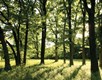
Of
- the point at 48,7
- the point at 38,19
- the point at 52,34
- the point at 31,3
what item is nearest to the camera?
the point at 38,19

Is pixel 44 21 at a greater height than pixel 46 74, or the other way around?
pixel 44 21

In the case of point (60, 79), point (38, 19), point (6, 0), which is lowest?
point (60, 79)

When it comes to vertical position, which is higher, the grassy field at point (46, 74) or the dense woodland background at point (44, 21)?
the dense woodland background at point (44, 21)

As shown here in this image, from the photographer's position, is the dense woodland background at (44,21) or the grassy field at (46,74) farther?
the dense woodland background at (44,21)

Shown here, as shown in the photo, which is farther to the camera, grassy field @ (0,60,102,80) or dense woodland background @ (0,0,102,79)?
dense woodland background @ (0,0,102,79)

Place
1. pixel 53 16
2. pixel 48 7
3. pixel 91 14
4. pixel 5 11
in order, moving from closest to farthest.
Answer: pixel 91 14
pixel 5 11
pixel 48 7
pixel 53 16

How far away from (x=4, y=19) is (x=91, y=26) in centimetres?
1687

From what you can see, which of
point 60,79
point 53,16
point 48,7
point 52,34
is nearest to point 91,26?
point 60,79

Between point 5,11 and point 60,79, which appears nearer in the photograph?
point 60,79

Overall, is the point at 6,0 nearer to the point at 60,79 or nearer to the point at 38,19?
the point at 38,19

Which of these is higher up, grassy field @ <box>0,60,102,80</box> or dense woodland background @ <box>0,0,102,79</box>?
dense woodland background @ <box>0,0,102,79</box>

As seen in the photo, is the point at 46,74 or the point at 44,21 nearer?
the point at 46,74

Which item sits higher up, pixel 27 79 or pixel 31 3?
pixel 31 3

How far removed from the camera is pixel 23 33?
143 ft
